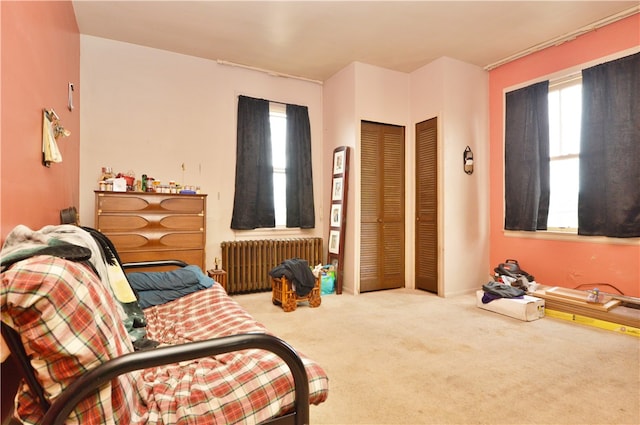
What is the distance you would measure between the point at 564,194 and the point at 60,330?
4.38 m

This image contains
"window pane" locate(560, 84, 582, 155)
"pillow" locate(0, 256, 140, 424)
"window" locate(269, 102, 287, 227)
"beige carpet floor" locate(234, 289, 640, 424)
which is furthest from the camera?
"window" locate(269, 102, 287, 227)

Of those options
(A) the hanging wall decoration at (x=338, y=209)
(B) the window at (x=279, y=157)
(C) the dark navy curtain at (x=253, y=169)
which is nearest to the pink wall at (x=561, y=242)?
(A) the hanging wall decoration at (x=338, y=209)

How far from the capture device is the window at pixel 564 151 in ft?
11.7

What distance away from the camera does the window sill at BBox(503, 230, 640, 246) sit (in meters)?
3.18

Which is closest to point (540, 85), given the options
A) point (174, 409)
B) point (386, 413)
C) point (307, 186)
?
point (307, 186)

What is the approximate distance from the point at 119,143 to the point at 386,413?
3723 mm

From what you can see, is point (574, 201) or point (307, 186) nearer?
point (574, 201)

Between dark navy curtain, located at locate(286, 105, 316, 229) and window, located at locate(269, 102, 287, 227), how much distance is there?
7 cm

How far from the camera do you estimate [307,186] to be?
4.66 meters

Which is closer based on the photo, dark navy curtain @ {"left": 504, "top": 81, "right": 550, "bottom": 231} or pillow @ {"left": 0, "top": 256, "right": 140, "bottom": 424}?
pillow @ {"left": 0, "top": 256, "right": 140, "bottom": 424}

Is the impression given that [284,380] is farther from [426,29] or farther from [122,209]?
[426,29]

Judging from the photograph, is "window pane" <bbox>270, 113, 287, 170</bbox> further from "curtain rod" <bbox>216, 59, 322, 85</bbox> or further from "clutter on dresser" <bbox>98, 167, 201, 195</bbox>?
"clutter on dresser" <bbox>98, 167, 201, 195</bbox>

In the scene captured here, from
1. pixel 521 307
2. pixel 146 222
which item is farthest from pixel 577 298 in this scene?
pixel 146 222

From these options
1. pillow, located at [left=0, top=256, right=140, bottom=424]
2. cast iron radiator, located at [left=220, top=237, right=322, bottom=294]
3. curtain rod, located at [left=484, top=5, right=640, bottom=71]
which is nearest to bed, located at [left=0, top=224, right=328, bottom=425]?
pillow, located at [left=0, top=256, right=140, bottom=424]
